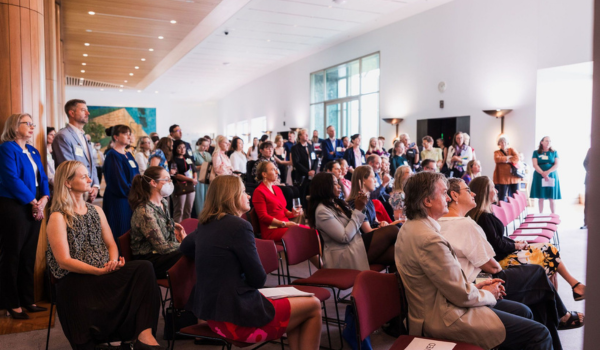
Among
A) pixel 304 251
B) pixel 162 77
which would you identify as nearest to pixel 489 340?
pixel 304 251

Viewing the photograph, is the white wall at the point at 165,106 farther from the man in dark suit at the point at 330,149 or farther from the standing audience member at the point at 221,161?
the standing audience member at the point at 221,161

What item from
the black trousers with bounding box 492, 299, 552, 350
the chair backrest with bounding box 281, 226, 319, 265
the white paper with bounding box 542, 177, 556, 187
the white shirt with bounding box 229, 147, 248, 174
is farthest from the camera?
the white paper with bounding box 542, 177, 556, 187

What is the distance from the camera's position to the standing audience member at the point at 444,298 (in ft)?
6.93

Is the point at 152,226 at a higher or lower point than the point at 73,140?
lower

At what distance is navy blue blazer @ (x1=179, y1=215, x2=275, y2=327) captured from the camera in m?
2.28

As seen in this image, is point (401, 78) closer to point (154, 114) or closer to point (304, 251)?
point (304, 251)

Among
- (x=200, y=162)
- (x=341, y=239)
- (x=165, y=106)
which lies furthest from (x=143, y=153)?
(x=165, y=106)

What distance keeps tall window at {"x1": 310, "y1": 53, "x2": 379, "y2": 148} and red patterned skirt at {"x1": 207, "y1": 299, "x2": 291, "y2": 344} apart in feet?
36.8

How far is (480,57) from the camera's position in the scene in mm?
10016

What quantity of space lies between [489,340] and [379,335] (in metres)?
1.32

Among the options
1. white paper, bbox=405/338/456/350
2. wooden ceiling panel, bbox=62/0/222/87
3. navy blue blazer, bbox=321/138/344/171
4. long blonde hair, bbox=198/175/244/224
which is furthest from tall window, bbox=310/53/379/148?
white paper, bbox=405/338/456/350

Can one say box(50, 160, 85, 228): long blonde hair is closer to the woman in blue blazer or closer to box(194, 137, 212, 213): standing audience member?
the woman in blue blazer

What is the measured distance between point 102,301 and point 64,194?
0.71m

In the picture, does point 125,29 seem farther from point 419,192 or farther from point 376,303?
point 376,303
